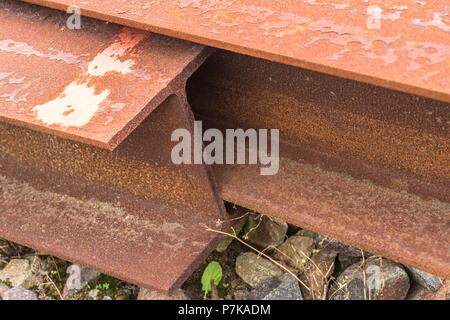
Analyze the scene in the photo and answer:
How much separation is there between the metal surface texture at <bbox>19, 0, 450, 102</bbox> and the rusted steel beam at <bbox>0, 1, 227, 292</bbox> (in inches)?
5.2

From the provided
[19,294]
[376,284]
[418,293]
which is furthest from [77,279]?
[418,293]

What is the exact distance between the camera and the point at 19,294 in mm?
2826

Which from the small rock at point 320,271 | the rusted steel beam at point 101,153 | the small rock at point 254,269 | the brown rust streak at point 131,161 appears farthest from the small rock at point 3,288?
the small rock at point 320,271

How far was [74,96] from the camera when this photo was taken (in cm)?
183

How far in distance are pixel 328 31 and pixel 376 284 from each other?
143 cm

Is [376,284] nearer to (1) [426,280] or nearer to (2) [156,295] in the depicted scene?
(1) [426,280]

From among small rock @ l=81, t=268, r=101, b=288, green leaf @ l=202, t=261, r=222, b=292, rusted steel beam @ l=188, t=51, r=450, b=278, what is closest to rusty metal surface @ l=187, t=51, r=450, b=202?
rusted steel beam @ l=188, t=51, r=450, b=278

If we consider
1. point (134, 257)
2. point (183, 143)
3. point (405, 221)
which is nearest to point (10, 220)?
point (134, 257)

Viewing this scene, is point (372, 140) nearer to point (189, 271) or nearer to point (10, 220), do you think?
point (189, 271)

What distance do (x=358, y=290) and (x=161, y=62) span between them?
1.50m

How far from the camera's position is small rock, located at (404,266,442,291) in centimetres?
262

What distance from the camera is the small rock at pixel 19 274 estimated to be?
2906 millimetres

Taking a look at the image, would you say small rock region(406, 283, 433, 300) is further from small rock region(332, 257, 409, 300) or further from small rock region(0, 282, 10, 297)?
small rock region(0, 282, 10, 297)

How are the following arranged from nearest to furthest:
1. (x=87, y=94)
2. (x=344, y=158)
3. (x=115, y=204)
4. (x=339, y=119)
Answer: (x=87, y=94)
(x=339, y=119)
(x=344, y=158)
(x=115, y=204)
